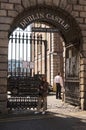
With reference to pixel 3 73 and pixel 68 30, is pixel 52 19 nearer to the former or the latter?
pixel 68 30

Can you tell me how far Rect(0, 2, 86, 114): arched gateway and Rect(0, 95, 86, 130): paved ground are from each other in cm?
124

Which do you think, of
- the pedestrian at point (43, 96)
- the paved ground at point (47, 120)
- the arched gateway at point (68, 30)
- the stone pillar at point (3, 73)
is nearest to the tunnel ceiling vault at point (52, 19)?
the arched gateway at point (68, 30)

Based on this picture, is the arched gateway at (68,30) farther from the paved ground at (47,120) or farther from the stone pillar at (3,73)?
the paved ground at (47,120)

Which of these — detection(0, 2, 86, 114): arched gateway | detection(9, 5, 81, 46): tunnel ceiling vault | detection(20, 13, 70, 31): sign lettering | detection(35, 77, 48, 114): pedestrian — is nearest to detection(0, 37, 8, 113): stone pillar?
detection(0, 2, 86, 114): arched gateway

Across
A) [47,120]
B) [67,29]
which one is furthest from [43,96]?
[67,29]

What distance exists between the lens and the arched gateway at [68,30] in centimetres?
1908

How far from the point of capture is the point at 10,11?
1820 centimetres

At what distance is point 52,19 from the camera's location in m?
20.4

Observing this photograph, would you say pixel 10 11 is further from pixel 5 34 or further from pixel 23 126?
pixel 23 126

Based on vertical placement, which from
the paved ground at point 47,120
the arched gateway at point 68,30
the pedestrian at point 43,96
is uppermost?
the arched gateway at point 68,30

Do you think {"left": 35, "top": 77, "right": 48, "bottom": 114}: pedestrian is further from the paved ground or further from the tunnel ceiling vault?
the tunnel ceiling vault

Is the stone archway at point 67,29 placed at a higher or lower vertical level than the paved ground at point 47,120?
higher

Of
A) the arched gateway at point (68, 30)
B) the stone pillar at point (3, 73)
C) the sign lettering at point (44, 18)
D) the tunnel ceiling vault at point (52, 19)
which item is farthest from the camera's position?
the sign lettering at point (44, 18)

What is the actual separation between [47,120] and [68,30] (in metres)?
6.37
